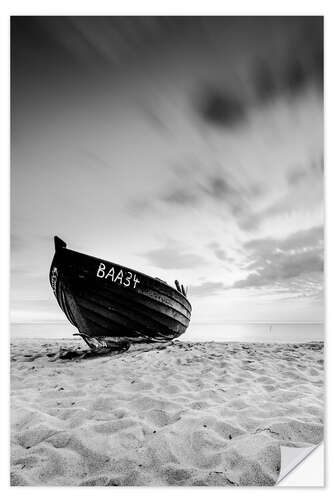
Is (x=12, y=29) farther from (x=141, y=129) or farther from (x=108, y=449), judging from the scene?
(x=108, y=449)

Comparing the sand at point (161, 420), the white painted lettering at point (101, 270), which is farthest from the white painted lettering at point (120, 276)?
the sand at point (161, 420)

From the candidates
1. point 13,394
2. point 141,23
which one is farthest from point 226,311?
point 141,23

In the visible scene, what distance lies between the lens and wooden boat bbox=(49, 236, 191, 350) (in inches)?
132

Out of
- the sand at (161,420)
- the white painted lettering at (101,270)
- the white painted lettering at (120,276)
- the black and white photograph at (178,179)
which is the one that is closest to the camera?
the sand at (161,420)

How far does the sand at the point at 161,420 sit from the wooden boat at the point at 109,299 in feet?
2.09

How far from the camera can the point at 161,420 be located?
2.00 m

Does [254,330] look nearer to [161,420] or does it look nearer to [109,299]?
[109,299]

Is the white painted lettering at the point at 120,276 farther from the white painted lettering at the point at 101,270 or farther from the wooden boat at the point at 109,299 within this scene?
the white painted lettering at the point at 101,270

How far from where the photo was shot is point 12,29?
2436mm

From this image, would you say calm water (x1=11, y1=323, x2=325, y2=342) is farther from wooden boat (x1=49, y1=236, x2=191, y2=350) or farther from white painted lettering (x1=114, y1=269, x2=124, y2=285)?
white painted lettering (x1=114, y1=269, x2=124, y2=285)

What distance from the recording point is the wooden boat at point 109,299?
11.0 ft

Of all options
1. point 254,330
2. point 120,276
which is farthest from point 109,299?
point 254,330

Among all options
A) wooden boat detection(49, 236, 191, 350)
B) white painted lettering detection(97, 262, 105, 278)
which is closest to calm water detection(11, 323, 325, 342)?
wooden boat detection(49, 236, 191, 350)

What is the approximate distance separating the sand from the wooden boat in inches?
25.1
